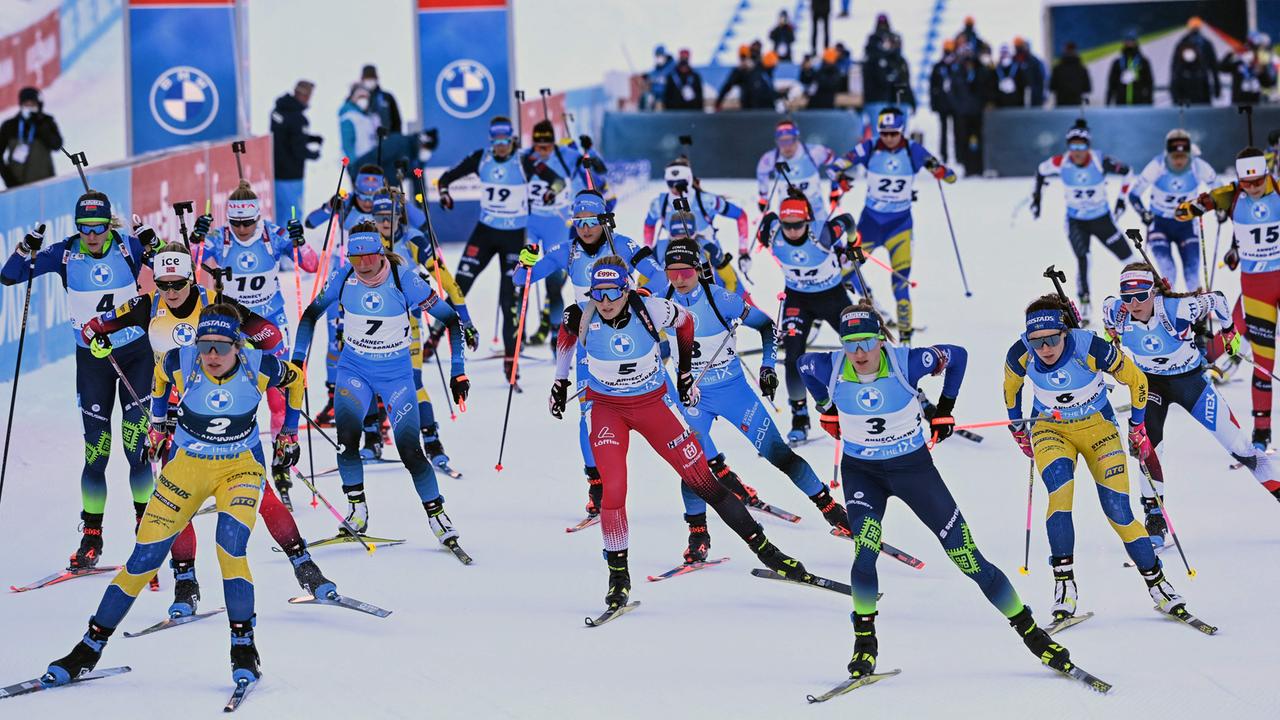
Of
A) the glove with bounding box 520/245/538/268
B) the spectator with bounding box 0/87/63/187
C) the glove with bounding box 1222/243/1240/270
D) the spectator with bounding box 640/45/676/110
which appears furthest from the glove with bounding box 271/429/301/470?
the spectator with bounding box 640/45/676/110

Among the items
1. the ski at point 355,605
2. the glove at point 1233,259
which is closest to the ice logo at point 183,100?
the glove at point 1233,259

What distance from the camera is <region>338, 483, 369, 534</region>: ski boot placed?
34.3 feet

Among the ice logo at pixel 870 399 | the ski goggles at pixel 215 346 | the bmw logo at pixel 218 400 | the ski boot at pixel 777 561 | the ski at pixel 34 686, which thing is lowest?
the ski at pixel 34 686

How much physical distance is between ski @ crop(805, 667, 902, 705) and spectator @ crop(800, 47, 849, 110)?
21.3m

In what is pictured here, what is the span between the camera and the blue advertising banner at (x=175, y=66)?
20.6 metres

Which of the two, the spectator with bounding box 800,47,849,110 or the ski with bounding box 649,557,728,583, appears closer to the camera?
the ski with bounding box 649,557,728,583

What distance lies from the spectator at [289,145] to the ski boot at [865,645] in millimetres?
14597

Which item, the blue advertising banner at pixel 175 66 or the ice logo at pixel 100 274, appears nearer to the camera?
the ice logo at pixel 100 274

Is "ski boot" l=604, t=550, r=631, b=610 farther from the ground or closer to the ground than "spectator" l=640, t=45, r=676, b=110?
closer to the ground

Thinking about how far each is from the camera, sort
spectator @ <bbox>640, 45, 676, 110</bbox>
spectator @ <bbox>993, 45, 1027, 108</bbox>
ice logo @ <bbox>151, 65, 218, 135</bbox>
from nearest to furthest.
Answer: ice logo @ <bbox>151, 65, 218, 135</bbox> → spectator @ <bbox>993, 45, 1027, 108</bbox> → spectator @ <bbox>640, 45, 676, 110</bbox>

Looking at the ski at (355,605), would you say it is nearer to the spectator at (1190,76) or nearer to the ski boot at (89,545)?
the ski boot at (89,545)

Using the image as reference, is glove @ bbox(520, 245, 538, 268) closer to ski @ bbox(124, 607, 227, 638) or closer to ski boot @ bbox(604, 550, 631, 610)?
ski boot @ bbox(604, 550, 631, 610)

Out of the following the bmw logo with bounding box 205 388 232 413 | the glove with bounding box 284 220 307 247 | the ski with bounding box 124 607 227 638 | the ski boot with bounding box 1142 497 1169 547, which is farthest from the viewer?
the glove with bounding box 284 220 307 247

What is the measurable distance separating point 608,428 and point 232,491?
6.73 feet
